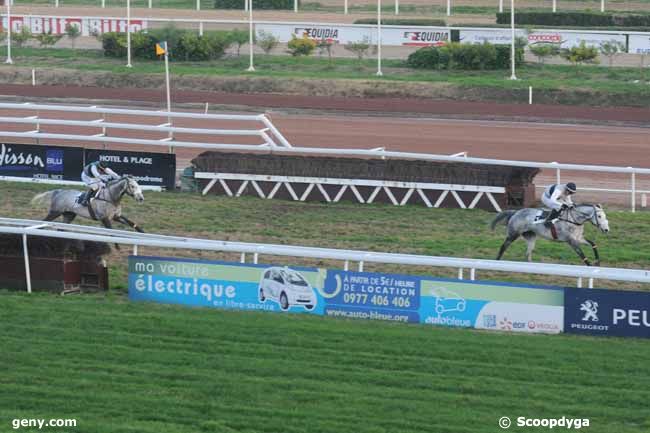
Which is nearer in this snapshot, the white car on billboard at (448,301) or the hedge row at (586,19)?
the white car on billboard at (448,301)

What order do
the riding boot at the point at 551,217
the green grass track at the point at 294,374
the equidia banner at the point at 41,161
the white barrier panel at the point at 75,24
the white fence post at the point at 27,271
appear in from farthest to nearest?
the white barrier panel at the point at 75,24
the equidia banner at the point at 41,161
the riding boot at the point at 551,217
the white fence post at the point at 27,271
the green grass track at the point at 294,374

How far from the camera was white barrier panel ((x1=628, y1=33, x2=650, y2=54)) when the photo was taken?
37.2 meters

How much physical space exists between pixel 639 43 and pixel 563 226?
22632 mm

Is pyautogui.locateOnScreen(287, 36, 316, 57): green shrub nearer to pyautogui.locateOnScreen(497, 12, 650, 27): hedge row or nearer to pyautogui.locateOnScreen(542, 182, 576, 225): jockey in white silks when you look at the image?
pyautogui.locateOnScreen(497, 12, 650, 27): hedge row

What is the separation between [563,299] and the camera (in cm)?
1257

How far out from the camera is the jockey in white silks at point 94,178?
691 inches

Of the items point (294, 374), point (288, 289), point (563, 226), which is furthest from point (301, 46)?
point (294, 374)

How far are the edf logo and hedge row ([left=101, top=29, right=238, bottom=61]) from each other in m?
17.7

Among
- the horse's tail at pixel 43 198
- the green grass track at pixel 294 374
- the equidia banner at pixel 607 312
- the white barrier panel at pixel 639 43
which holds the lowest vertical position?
the green grass track at pixel 294 374

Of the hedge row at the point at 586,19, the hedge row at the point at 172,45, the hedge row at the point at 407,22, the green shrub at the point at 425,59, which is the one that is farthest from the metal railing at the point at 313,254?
the hedge row at the point at 586,19

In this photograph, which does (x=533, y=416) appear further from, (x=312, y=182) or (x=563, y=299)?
(x=312, y=182)

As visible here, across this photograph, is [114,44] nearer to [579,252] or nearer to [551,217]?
→ [551,217]

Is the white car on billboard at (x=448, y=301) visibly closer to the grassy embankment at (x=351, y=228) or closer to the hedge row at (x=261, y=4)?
the grassy embankment at (x=351, y=228)

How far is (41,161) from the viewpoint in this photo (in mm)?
21859
